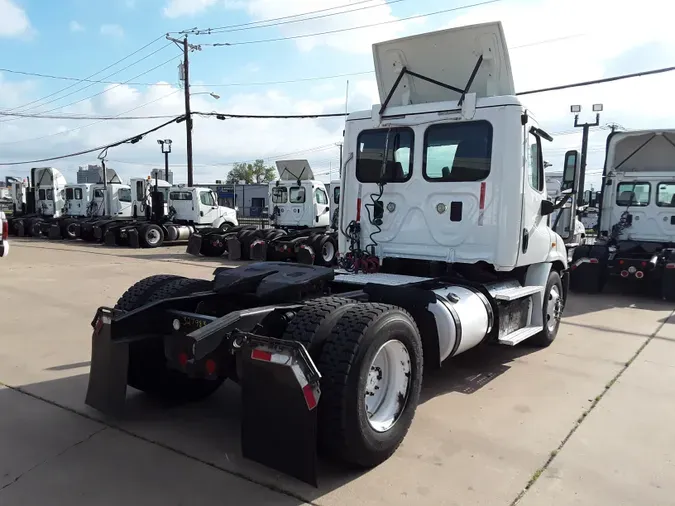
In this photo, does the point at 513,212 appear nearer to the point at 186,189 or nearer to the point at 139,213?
the point at 186,189

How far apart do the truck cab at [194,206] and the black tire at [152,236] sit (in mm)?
1232

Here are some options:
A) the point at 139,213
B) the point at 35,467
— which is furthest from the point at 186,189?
the point at 35,467

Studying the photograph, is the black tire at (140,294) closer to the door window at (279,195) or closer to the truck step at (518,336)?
the truck step at (518,336)

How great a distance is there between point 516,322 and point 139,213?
23.3m

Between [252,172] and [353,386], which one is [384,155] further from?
[252,172]

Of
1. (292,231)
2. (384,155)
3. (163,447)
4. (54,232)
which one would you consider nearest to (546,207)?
(384,155)

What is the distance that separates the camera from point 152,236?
841 inches

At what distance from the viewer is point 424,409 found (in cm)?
451

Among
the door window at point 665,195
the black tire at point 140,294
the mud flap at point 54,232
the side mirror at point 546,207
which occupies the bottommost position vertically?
the mud flap at point 54,232

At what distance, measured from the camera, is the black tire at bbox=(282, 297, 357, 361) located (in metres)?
3.32

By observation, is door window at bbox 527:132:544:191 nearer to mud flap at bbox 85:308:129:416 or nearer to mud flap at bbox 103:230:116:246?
mud flap at bbox 85:308:129:416

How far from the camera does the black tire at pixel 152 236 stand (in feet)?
69.4

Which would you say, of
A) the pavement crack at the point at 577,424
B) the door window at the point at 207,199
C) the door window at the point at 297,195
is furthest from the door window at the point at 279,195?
the pavement crack at the point at 577,424

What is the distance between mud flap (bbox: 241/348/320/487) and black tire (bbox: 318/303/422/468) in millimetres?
168
